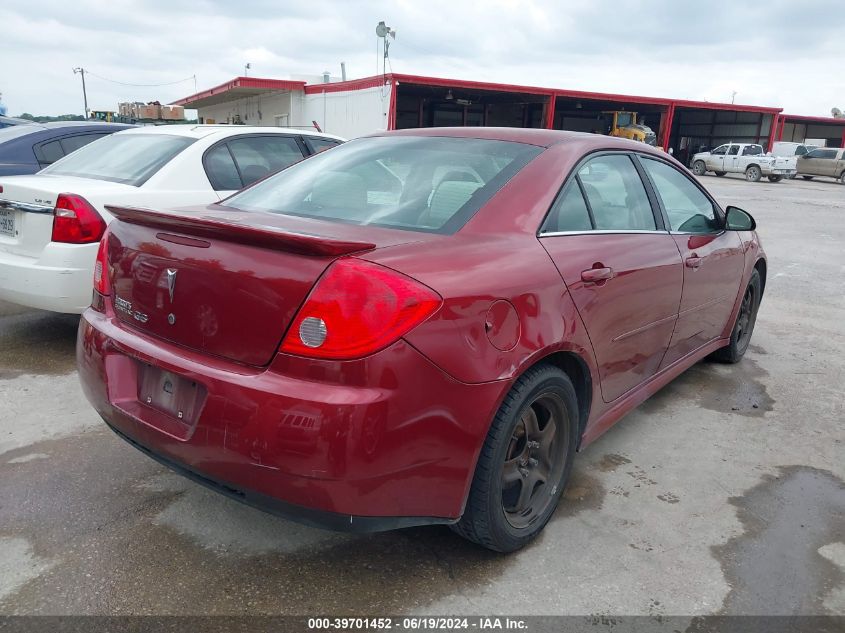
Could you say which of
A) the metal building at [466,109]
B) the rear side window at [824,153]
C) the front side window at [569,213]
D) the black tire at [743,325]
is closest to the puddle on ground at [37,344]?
the front side window at [569,213]

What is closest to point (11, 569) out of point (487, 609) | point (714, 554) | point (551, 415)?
point (487, 609)

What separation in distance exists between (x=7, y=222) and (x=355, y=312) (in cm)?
362

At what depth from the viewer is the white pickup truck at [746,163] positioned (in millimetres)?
29859

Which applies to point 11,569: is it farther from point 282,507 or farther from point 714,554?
point 714,554

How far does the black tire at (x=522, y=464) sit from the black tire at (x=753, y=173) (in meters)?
32.0

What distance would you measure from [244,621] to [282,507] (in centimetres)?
43

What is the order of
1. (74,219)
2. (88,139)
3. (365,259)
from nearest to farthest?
(365,259)
(74,219)
(88,139)

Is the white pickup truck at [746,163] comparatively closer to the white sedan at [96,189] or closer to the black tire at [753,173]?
the black tire at [753,173]

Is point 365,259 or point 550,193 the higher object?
point 550,193

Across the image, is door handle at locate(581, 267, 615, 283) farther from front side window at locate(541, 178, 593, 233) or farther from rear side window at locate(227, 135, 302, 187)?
rear side window at locate(227, 135, 302, 187)

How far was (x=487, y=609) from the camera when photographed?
7.07ft

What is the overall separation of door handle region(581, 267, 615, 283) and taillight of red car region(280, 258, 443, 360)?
0.88 meters

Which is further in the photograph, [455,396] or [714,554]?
[714,554]

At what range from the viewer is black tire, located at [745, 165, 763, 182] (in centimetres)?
3025
